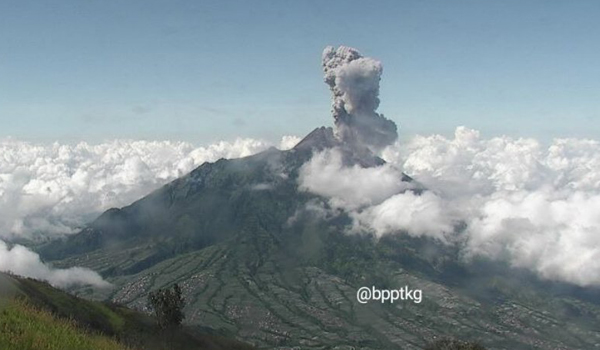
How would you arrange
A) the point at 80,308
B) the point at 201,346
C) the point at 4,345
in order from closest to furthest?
the point at 4,345
the point at 80,308
the point at 201,346

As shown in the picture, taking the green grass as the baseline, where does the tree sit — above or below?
below

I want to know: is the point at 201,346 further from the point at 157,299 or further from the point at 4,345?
the point at 4,345

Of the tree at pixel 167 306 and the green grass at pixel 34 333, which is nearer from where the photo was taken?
the green grass at pixel 34 333

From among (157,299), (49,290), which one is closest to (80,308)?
(49,290)

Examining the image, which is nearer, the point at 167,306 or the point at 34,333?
the point at 34,333

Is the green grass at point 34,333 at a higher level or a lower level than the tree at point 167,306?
higher

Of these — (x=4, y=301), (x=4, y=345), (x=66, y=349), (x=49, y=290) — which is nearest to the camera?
(x=4, y=345)

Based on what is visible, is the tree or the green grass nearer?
the green grass

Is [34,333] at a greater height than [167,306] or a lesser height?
greater
